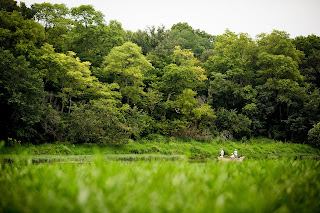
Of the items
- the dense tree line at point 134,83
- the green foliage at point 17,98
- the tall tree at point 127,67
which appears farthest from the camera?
the tall tree at point 127,67

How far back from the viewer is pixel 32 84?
837 inches

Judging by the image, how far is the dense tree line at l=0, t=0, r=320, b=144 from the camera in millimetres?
23203

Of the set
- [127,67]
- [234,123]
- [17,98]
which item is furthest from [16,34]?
→ [234,123]

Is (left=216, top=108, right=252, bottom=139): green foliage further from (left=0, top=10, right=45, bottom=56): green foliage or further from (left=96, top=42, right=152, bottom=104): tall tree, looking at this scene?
(left=0, top=10, right=45, bottom=56): green foliage

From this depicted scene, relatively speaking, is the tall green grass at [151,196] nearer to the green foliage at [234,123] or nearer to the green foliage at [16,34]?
the green foliage at [16,34]

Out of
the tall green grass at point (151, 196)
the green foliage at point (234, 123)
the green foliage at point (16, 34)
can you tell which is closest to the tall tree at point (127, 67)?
the green foliage at point (16, 34)

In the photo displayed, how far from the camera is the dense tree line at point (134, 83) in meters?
23.2

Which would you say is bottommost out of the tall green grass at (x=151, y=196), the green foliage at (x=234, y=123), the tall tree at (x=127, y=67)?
the green foliage at (x=234, y=123)

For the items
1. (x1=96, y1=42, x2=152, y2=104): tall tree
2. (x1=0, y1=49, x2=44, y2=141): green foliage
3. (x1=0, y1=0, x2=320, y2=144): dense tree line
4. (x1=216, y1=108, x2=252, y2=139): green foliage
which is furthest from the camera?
(x1=216, y1=108, x2=252, y2=139): green foliage

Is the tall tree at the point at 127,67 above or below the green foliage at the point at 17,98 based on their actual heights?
above

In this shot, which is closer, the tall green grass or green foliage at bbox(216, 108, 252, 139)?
the tall green grass

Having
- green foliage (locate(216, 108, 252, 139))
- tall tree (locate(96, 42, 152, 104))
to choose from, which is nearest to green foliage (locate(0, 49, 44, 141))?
tall tree (locate(96, 42, 152, 104))

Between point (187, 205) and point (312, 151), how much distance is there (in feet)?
127

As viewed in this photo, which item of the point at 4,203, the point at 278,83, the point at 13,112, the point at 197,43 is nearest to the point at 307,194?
the point at 4,203
